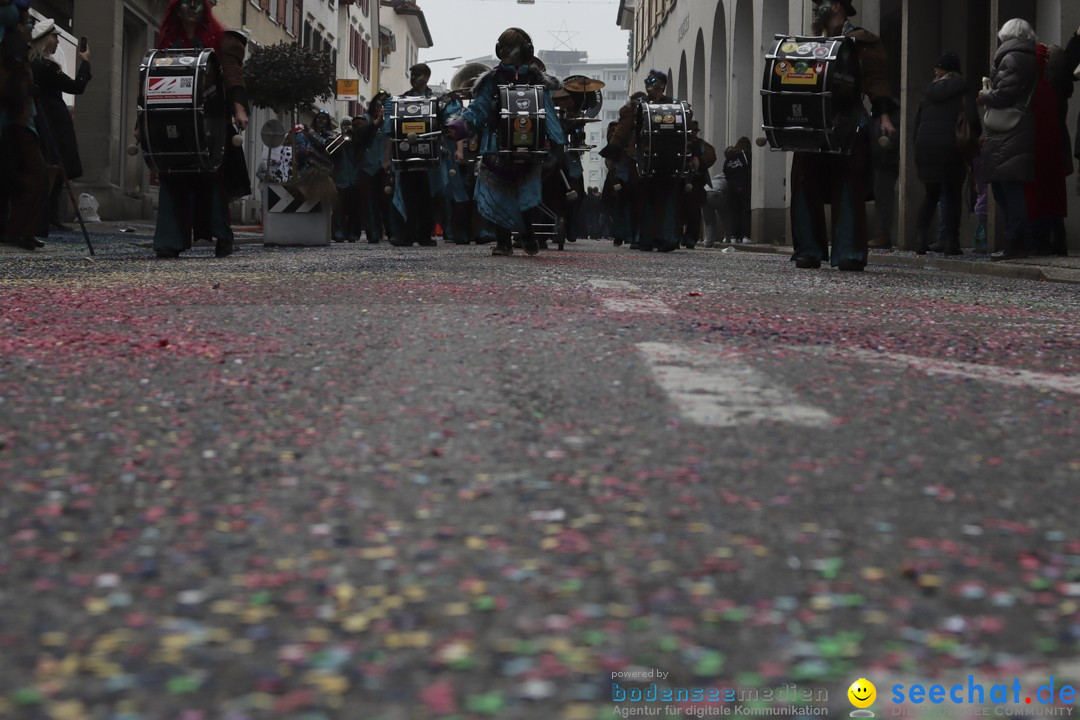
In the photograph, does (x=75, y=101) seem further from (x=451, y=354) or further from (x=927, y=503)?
(x=927, y=503)

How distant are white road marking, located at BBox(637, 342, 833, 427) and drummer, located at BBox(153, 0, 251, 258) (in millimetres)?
8025

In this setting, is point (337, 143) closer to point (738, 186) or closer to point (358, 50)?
point (738, 186)

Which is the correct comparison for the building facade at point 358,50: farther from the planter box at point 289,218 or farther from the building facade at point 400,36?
the planter box at point 289,218

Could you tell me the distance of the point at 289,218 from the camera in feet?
62.1

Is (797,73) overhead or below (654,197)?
overhead

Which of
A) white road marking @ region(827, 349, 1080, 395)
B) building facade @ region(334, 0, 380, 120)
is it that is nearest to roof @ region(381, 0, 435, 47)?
building facade @ region(334, 0, 380, 120)

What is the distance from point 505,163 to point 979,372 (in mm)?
9119

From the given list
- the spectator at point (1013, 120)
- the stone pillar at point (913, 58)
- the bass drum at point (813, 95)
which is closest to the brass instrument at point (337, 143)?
the stone pillar at point (913, 58)

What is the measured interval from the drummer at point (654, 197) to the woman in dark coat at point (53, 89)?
6.69 m

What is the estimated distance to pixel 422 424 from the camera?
311 centimetres

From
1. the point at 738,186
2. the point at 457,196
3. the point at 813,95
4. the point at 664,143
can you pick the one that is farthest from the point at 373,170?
the point at 813,95

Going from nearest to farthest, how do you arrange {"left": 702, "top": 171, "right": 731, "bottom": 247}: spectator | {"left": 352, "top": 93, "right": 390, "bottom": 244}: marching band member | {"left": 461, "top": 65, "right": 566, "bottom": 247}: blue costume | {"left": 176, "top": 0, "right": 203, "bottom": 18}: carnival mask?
{"left": 176, "top": 0, "right": 203, "bottom": 18}: carnival mask < {"left": 461, "top": 65, "right": 566, "bottom": 247}: blue costume < {"left": 352, "top": 93, "right": 390, "bottom": 244}: marching band member < {"left": 702, "top": 171, "right": 731, "bottom": 247}: spectator

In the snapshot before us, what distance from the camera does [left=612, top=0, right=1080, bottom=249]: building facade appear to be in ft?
66.8

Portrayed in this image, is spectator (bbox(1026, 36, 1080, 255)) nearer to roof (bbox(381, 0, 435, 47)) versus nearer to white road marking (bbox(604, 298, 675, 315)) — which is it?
white road marking (bbox(604, 298, 675, 315))
